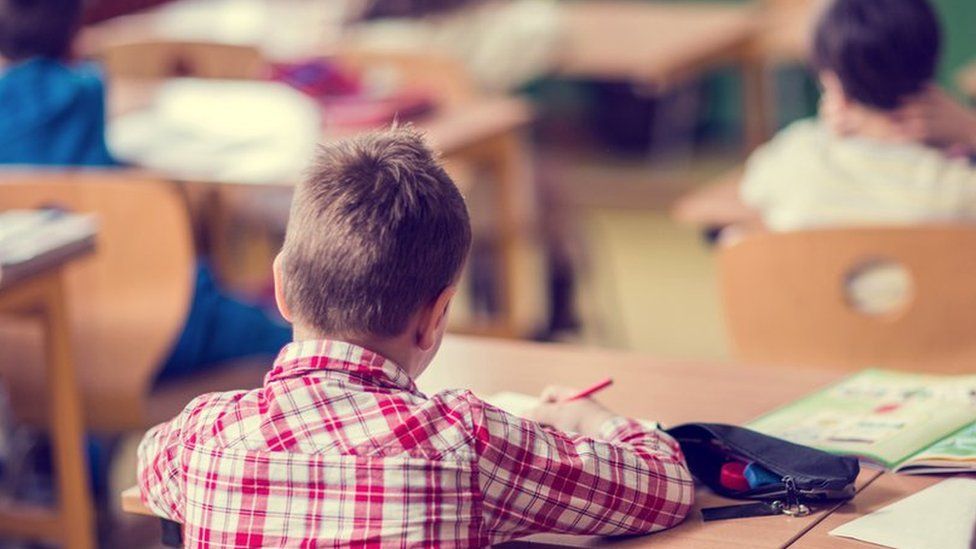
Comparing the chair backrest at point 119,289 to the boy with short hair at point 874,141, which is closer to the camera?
the boy with short hair at point 874,141

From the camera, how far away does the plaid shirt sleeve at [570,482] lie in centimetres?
134

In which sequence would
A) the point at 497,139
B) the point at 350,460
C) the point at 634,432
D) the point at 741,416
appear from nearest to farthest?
the point at 350,460 < the point at 634,432 < the point at 741,416 < the point at 497,139

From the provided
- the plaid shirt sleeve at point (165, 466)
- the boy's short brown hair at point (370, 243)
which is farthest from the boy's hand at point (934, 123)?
the plaid shirt sleeve at point (165, 466)

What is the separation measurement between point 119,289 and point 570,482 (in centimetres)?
162

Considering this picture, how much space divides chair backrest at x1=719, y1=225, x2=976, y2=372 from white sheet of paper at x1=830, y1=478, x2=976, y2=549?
593 mm

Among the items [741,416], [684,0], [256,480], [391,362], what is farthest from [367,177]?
[684,0]

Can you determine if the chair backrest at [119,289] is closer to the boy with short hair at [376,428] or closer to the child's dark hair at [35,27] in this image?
the child's dark hair at [35,27]

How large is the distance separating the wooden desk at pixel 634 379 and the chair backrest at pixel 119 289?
0.85 m

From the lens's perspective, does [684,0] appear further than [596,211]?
Yes

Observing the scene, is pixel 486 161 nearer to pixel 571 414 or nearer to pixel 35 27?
pixel 35 27

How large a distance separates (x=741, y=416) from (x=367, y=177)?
22.5 inches

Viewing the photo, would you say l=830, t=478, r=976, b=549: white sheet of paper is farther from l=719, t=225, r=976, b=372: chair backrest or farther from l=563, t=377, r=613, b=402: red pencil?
l=719, t=225, r=976, b=372: chair backrest

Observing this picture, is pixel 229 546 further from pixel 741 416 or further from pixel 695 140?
pixel 695 140

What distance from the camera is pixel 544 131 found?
21.9 feet
